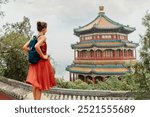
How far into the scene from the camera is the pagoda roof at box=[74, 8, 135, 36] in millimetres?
24984

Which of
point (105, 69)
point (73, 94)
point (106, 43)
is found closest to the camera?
point (73, 94)

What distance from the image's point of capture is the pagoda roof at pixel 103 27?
2498cm

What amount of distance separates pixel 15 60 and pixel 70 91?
5421mm

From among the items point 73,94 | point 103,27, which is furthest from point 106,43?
point 73,94

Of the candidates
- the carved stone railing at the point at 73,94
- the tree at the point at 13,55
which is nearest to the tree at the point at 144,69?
the carved stone railing at the point at 73,94

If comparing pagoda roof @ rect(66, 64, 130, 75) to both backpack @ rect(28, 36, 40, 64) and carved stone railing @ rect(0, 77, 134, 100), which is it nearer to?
carved stone railing @ rect(0, 77, 134, 100)

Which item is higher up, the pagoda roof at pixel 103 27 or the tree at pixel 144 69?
the pagoda roof at pixel 103 27

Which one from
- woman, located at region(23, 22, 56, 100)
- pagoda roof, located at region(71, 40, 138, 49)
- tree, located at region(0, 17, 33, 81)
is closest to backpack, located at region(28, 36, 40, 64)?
woman, located at region(23, 22, 56, 100)

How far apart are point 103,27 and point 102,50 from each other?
6.93 feet

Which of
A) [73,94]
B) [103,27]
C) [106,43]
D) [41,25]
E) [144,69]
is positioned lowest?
[73,94]

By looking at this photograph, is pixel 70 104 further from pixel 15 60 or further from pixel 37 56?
pixel 15 60

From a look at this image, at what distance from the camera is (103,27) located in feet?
82.2

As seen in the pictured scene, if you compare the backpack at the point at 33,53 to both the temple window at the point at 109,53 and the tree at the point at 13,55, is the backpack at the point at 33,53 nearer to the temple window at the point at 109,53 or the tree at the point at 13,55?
the tree at the point at 13,55

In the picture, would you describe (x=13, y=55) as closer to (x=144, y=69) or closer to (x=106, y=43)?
(x=144, y=69)
